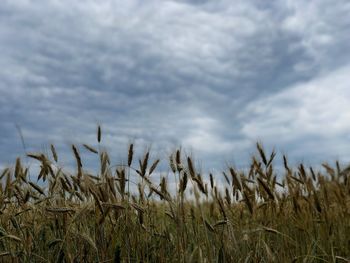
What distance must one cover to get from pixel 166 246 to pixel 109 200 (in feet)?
3.03

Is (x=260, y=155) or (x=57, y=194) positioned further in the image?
(x=260, y=155)

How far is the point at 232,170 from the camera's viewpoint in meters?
3.78

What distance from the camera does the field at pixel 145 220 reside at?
3.22 metres

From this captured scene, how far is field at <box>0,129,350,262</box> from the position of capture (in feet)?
10.6

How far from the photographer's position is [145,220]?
4.18m

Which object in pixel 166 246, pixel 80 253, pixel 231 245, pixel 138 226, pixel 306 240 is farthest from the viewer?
pixel 306 240

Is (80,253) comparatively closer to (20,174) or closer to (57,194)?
(57,194)

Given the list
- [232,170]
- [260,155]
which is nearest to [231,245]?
[232,170]

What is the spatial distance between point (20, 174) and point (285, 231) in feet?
8.76

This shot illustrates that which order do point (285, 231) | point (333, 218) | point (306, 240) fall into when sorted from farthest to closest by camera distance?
point (333, 218), point (285, 231), point (306, 240)

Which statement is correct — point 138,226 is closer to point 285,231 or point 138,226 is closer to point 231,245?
point 231,245

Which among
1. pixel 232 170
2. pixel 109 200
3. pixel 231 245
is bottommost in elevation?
pixel 231 245

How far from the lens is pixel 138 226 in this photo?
3703mm

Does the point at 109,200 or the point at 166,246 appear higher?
the point at 109,200
